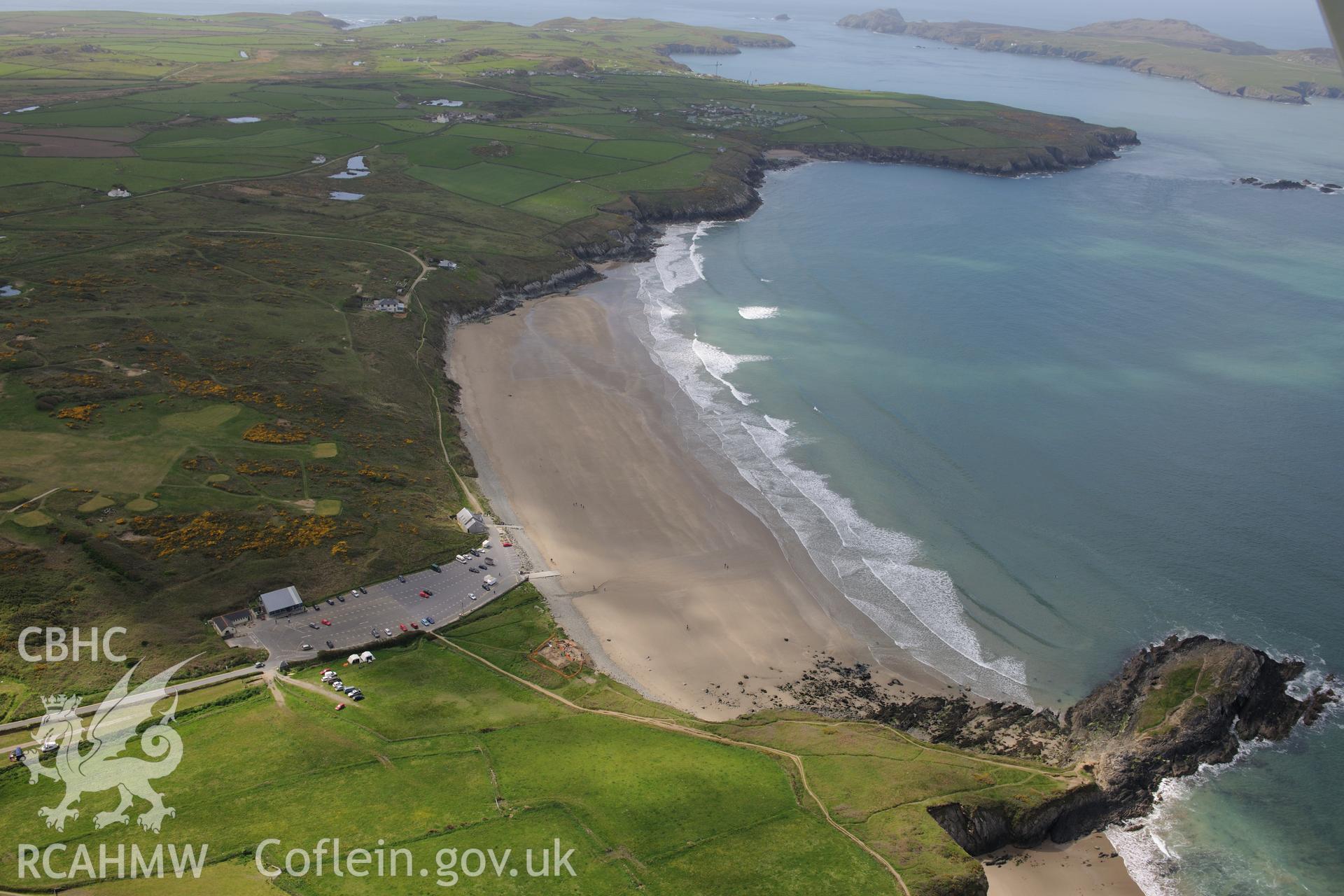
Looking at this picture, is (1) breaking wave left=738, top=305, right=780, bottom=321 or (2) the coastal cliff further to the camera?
(1) breaking wave left=738, top=305, right=780, bottom=321

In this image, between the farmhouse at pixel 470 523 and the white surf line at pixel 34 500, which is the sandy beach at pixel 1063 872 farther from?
the white surf line at pixel 34 500

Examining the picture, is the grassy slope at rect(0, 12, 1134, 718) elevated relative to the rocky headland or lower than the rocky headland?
elevated

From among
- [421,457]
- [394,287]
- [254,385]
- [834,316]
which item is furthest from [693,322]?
[254,385]


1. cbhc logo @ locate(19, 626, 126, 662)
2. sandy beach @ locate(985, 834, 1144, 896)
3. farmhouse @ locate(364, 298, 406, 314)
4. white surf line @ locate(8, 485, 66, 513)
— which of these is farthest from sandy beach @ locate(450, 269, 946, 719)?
white surf line @ locate(8, 485, 66, 513)

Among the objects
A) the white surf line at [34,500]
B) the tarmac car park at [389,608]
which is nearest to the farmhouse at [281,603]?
the tarmac car park at [389,608]

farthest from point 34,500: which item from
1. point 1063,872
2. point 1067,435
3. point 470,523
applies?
point 1067,435

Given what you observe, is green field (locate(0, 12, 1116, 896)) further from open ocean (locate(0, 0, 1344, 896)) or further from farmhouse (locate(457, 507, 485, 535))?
open ocean (locate(0, 0, 1344, 896))

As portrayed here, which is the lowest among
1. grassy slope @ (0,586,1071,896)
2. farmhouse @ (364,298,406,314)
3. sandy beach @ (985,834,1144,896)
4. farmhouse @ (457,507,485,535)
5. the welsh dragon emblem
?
sandy beach @ (985,834,1144,896)
